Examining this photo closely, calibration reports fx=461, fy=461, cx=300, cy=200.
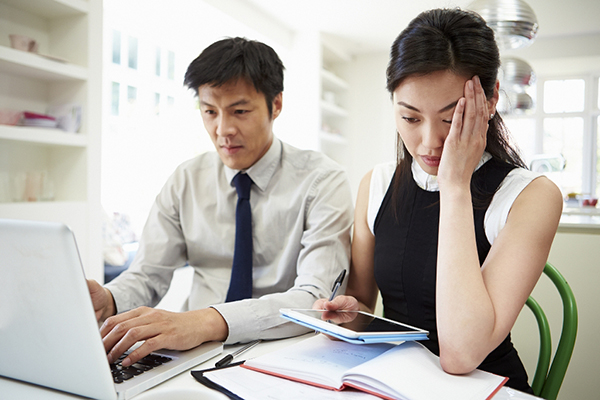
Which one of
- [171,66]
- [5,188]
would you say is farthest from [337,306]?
[171,66]

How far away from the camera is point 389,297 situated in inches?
43.3

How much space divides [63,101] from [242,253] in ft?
6.84

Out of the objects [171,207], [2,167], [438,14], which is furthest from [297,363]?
[2,167]

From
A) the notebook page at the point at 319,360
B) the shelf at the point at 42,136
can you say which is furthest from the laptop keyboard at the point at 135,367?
the shelf at the point at 42,136

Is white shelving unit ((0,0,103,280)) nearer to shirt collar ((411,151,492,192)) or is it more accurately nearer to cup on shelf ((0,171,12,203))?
cup on shelf ((0,171,12,203))

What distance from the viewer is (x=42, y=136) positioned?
2.49m

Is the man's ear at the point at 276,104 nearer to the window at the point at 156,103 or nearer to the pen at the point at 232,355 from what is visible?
the pen at the point at 232,355

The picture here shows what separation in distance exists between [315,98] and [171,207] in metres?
4.48

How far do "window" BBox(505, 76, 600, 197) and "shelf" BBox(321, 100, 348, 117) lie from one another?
7.44ft

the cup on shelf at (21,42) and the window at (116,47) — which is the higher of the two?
the window at (116,47)

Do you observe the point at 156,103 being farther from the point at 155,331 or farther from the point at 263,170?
the point at 155,331

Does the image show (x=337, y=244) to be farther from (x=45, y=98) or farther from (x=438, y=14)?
(x=45, y=98)

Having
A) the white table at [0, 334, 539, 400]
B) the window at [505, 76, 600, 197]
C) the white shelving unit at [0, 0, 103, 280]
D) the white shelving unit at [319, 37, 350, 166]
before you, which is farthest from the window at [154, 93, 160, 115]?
the window at [505, 76, 600, 197]

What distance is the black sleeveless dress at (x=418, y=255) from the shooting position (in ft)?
3.19
